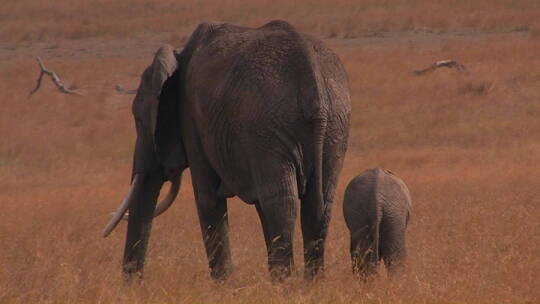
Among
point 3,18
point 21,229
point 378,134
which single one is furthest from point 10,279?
point 3,18

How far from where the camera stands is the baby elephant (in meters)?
9.80

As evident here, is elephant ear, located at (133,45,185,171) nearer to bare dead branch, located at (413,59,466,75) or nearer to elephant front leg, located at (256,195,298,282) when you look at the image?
elephant front leg, located at (256,195,298,282)

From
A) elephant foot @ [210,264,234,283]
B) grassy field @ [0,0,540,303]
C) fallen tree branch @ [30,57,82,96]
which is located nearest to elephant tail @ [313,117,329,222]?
grassy field @ [0,0,540,303]

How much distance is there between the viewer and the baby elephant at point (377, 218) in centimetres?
980

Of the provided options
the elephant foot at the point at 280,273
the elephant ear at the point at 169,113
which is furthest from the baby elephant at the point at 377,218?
the elephant ear at the point at 169,113

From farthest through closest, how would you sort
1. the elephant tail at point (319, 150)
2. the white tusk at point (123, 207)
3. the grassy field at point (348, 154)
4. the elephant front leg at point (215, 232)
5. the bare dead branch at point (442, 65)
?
the bare dead branch at point (442, 65), the white tusk at point (123, 207), the elephant front leg at point (215, 232), the grassy field at point (348, 154), the elephant tail at point (319, 150)

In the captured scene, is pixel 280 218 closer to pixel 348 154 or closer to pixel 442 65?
pixel 348 154

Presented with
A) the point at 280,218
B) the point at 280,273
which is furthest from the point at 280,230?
the point at 280,273

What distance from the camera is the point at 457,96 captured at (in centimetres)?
2547

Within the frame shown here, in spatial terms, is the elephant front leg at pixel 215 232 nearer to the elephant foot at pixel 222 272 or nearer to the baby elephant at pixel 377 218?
the elephant foot at pixel 222 272

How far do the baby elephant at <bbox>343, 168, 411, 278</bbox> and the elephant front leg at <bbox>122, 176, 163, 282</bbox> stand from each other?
5.92 ft

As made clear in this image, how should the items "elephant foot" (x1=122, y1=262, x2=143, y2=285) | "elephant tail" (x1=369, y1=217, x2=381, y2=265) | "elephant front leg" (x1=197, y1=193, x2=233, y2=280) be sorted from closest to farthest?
"elephant tail" (x1=369, y1=217, x2=381, y2=265), "elephant foot" (x1=122, y1=262, x2=143, y2=285), "elephant front leg" (x1=197, y1=193, x2=233, y2=280)

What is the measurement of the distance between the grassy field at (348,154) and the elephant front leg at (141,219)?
0.22 metres

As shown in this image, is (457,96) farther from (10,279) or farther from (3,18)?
(3,18)
